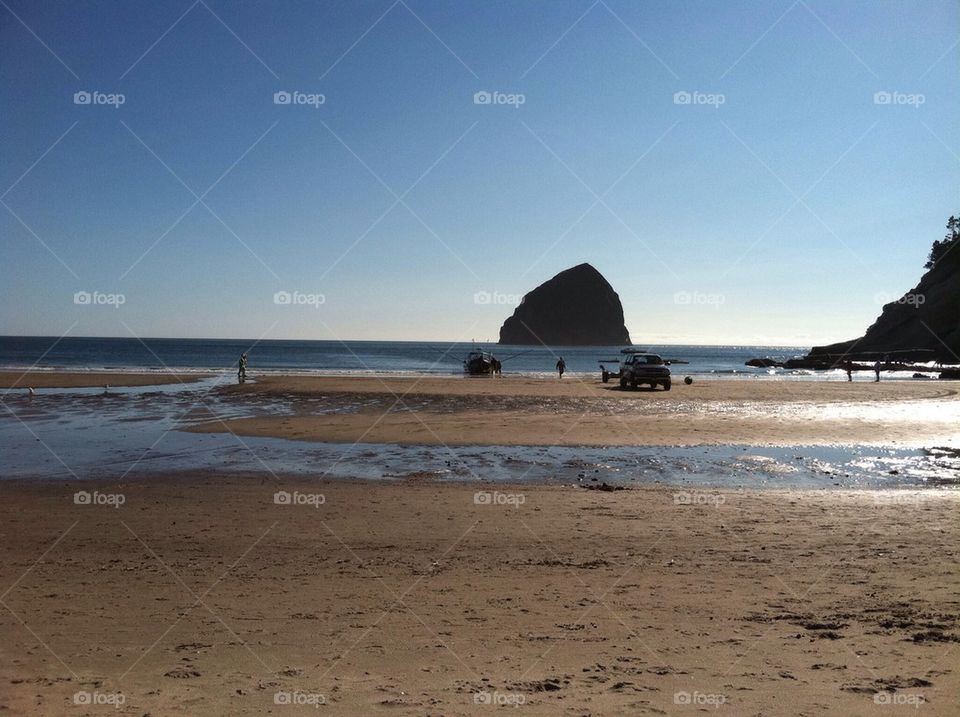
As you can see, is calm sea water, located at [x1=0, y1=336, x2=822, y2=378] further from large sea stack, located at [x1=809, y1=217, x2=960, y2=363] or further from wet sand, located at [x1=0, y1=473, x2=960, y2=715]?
wet sand, located at [x1=0, y1=473, x2=960, y2=715]

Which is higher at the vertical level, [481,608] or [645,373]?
[645,373]

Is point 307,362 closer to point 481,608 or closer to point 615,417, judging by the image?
point 615,417

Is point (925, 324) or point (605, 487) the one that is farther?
point (925, 324)

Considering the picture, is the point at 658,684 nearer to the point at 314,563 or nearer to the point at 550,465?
the point at 314,563

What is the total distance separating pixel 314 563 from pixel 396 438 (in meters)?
11.8

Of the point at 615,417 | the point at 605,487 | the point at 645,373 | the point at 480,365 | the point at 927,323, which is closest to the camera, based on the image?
the point at 605,487

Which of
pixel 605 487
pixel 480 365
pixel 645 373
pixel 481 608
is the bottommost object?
pixel 481 608

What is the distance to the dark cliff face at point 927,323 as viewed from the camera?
7188cm

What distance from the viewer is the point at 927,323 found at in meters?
A: 77.1

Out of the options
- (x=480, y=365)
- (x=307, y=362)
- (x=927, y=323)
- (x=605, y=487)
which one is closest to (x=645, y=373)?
(x=480, y=365)

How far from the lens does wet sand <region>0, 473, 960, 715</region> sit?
5105 millimetres

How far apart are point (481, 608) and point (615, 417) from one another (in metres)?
19.3

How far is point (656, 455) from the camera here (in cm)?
1706

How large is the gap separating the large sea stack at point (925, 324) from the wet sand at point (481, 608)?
2669 inches
